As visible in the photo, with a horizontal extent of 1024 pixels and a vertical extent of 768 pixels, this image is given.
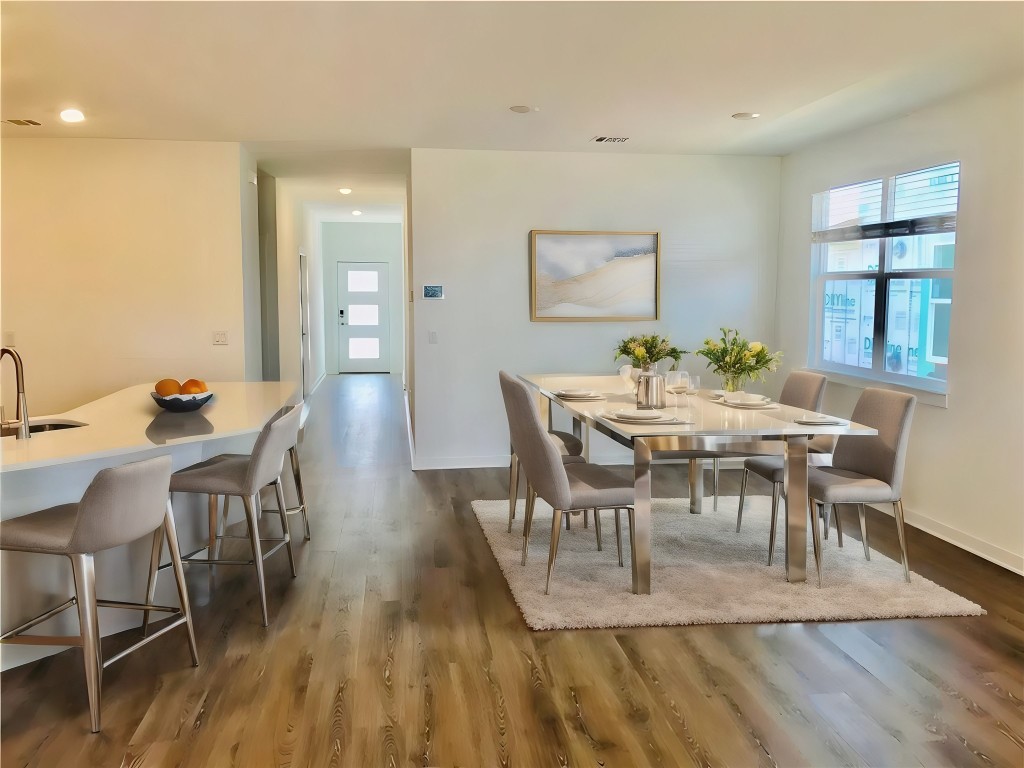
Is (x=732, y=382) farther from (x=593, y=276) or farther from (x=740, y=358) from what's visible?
(x=593, y=276)

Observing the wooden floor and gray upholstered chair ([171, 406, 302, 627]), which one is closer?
the wooden floor

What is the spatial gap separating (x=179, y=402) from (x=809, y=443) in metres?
3.13

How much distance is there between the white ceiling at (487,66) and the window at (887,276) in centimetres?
49

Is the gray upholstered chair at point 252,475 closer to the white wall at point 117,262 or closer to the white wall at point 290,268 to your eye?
the white wall at point 117,262

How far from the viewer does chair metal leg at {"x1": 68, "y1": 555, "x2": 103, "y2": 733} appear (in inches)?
93.8

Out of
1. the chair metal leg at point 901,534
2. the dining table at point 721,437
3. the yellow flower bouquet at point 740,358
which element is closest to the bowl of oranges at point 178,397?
the dining table at point 721,437

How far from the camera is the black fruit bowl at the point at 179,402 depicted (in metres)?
3.53

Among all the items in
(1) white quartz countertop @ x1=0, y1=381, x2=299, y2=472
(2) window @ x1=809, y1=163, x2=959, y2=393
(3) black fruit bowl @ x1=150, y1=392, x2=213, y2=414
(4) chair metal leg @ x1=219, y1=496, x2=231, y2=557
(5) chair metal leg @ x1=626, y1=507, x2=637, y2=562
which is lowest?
(4) chair metal leg @ x1=219, y1=496, x2=231, y2=557

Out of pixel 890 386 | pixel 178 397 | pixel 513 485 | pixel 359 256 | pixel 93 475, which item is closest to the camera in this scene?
pixel 93 475

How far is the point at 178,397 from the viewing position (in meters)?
3.53

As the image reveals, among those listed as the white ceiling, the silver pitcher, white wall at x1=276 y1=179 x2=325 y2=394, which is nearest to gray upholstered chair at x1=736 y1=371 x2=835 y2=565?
the silver pitcher

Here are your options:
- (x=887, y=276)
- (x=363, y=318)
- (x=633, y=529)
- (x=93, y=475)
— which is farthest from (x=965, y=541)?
(x=363, y=318)

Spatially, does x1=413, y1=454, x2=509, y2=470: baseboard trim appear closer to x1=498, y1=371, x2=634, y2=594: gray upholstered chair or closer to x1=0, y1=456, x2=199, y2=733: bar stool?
x1=498, y1=371, x2=634, y2=594: gray upholstered chair

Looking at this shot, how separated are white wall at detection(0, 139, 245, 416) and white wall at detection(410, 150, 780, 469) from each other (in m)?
1.41
